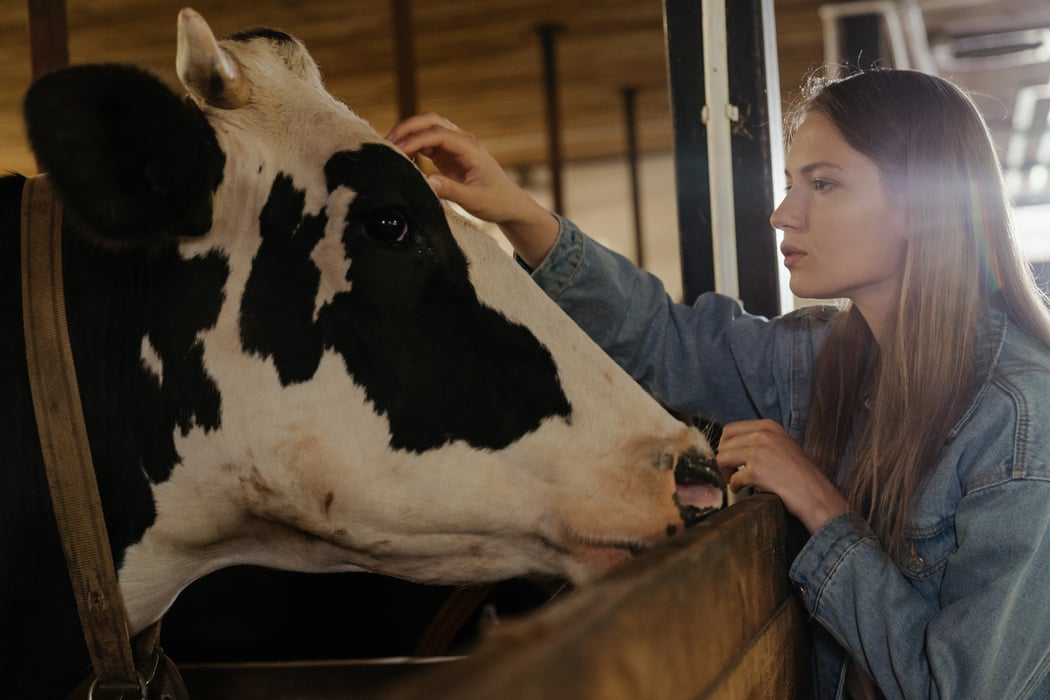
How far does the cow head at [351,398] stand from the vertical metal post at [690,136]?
738mm

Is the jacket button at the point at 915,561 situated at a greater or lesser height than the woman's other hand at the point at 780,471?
lesser

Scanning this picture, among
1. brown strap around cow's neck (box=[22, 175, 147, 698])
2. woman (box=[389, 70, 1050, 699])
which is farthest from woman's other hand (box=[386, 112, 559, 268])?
brown strap around cow's neck (box=[22, 175, 147, 698])

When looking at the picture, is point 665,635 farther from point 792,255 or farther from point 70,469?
point 792,255

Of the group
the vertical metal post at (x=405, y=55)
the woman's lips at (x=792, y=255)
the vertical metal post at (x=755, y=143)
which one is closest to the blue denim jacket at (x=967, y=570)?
the woman's lips at (x=792, y=255)

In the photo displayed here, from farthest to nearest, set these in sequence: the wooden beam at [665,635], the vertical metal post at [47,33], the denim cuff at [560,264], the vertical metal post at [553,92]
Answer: the vertical metal post at [553,92], the vertical metal post at [47,33], the denim cuff at [560,264], the wooden beam at [665,635]

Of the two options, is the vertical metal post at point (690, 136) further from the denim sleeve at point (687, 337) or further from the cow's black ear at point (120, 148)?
the cow's black ear at point (120, 148)

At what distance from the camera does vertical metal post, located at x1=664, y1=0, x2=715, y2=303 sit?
1.82m

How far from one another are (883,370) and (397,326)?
0.65m

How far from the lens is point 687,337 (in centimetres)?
163

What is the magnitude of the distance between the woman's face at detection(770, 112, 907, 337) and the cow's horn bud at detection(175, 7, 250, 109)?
0.75 meters

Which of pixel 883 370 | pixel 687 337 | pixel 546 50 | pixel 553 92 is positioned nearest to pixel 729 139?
pixel 687 337

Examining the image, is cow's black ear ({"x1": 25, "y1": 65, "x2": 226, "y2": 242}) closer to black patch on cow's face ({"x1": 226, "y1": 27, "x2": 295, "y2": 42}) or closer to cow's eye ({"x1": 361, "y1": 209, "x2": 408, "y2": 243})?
cow's eye ({"x1": 361, "y1": 209, "x2": 408, "y2": 243})

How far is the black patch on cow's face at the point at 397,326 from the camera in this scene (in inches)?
43.8

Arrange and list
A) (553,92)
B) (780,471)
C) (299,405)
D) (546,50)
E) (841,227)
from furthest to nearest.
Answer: (553,92)
(546,50)
(841,227)
(780,471)
(299,405)
